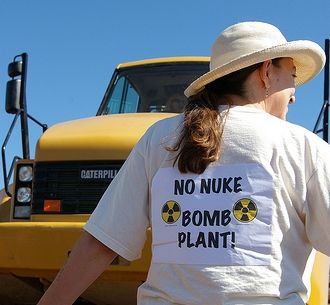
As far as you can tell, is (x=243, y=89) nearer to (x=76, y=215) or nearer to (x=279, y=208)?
(x=279, y=208)

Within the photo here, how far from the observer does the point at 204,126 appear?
2.00 meters

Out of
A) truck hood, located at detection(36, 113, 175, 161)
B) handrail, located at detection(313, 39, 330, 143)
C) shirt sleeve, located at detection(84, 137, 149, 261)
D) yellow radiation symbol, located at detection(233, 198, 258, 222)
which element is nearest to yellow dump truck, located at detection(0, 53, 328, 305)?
truck hood, located at detection(36, 113, 175, 161)

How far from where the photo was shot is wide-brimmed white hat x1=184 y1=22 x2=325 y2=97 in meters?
2.09

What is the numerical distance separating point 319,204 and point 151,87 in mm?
4922

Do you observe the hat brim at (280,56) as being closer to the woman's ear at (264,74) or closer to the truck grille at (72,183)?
the woman's ear at (264,74)

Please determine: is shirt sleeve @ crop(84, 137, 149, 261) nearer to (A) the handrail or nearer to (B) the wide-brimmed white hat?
(B) the wide-brimmed white hat

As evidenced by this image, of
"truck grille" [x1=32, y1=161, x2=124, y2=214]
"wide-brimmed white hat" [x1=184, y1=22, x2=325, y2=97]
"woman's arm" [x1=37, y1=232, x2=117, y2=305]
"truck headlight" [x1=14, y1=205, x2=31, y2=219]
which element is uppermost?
"wide-brimmed white hat" [x1=184, y1=22, x2=325, y2=97]

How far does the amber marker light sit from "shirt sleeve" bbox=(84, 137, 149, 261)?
3117mm

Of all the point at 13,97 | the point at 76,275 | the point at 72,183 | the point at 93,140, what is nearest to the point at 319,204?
the point at 76,275

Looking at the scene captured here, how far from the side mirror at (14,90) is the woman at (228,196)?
4.06 meters

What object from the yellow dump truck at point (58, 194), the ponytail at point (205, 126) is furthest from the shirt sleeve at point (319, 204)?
the yellow dump truck at point (58, 194)

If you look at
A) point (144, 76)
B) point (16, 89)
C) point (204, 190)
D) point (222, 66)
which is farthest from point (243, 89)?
point (144, 76)

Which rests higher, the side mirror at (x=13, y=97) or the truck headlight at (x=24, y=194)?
the side mirror at (x=13, y=97)

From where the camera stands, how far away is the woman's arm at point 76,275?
2.12 meters
